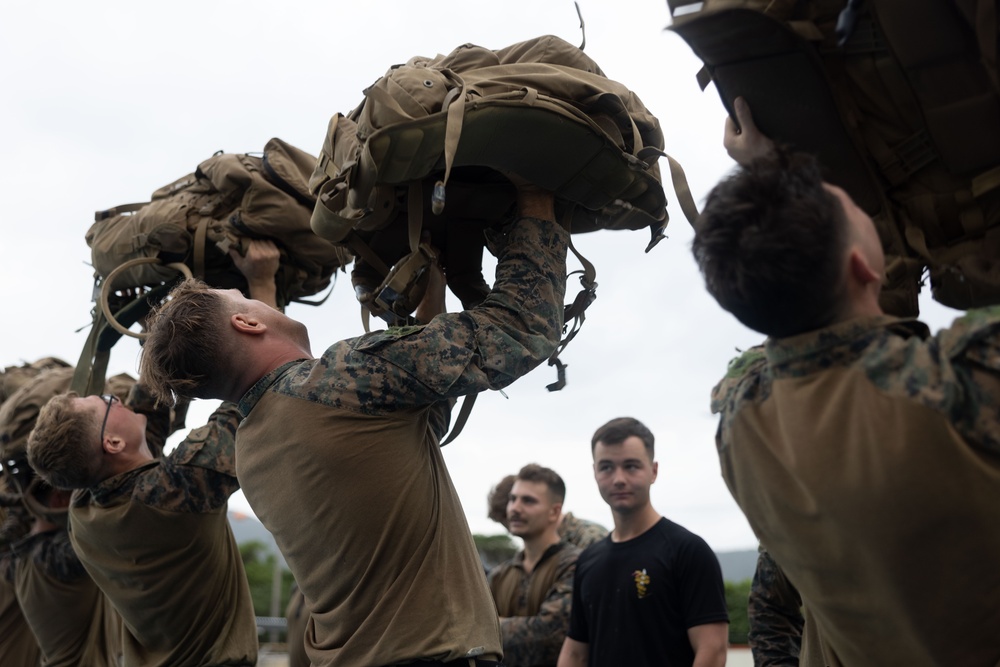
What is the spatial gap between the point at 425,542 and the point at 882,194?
1558 millimetres

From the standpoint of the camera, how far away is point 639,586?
4316mm

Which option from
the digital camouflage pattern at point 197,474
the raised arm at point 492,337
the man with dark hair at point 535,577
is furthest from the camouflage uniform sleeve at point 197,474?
the man with dark hair at point 535,577

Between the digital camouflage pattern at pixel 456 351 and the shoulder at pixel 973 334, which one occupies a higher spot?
the digital camouflage pattern at pixel 456 351

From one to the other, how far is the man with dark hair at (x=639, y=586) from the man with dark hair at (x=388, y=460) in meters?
1.44

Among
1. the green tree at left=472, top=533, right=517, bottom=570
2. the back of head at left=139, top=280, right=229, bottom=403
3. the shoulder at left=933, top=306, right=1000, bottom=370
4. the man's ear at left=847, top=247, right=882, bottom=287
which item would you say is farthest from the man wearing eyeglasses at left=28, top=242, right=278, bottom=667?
the green tree at left=472, top=533, right=517, bottom=570

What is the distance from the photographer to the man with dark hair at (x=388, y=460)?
9.30 ft

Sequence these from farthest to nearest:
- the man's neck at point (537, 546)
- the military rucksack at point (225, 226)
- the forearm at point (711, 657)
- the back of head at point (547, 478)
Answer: the back of head at point (547, 478), the man's neck at point (537, 546), the military rucksack at point (225, 226), the forearm at point (711, 657)

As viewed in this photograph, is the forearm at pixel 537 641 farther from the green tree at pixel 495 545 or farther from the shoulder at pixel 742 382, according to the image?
the green tree at pixel 495 545

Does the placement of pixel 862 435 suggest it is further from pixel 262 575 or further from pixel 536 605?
pixel 262 575

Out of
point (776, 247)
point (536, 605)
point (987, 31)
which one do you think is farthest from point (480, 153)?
point (536, 605)

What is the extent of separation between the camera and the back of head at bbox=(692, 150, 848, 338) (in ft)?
6.05

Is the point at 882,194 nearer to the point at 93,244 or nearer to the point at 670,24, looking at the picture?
the point at 670,24

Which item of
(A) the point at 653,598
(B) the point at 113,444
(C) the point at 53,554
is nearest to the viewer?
(A) the point at 653,598

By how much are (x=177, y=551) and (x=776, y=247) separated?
10.7 ft
